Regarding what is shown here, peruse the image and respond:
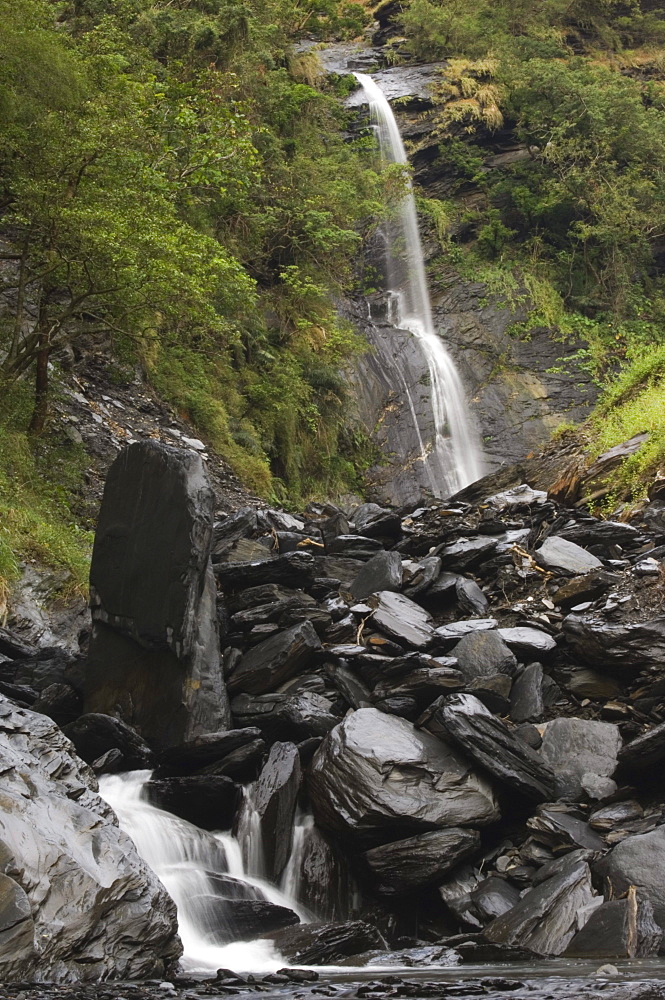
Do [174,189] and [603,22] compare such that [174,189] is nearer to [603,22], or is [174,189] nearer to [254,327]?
[254,327]

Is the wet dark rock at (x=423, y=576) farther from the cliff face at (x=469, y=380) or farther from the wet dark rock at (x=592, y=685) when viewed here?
the cliff face at (x=469, y=380)

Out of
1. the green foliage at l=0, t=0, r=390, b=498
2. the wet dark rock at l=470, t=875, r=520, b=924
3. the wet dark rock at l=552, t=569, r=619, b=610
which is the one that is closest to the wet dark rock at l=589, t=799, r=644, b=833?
the wet dark rock at l=470, t=875, r=520, b=924

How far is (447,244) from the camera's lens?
2748 cm

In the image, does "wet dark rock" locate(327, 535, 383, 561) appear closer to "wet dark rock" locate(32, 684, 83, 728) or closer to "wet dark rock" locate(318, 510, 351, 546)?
"wet dark rock" locate(318, 510, 351, 546)

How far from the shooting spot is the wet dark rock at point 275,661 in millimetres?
7023

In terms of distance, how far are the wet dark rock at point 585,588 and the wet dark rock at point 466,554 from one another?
1.43 metres

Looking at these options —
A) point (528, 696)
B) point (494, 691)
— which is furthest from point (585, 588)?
point (494, 691)

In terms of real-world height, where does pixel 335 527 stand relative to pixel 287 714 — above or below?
below

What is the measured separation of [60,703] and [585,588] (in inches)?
191

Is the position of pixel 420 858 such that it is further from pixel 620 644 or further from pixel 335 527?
pixel 335 527

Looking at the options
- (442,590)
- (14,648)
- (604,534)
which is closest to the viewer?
(14,648)

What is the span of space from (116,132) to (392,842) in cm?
949

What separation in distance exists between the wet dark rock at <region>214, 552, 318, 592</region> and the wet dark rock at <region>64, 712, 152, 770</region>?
106 inches

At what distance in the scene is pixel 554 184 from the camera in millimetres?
26547
